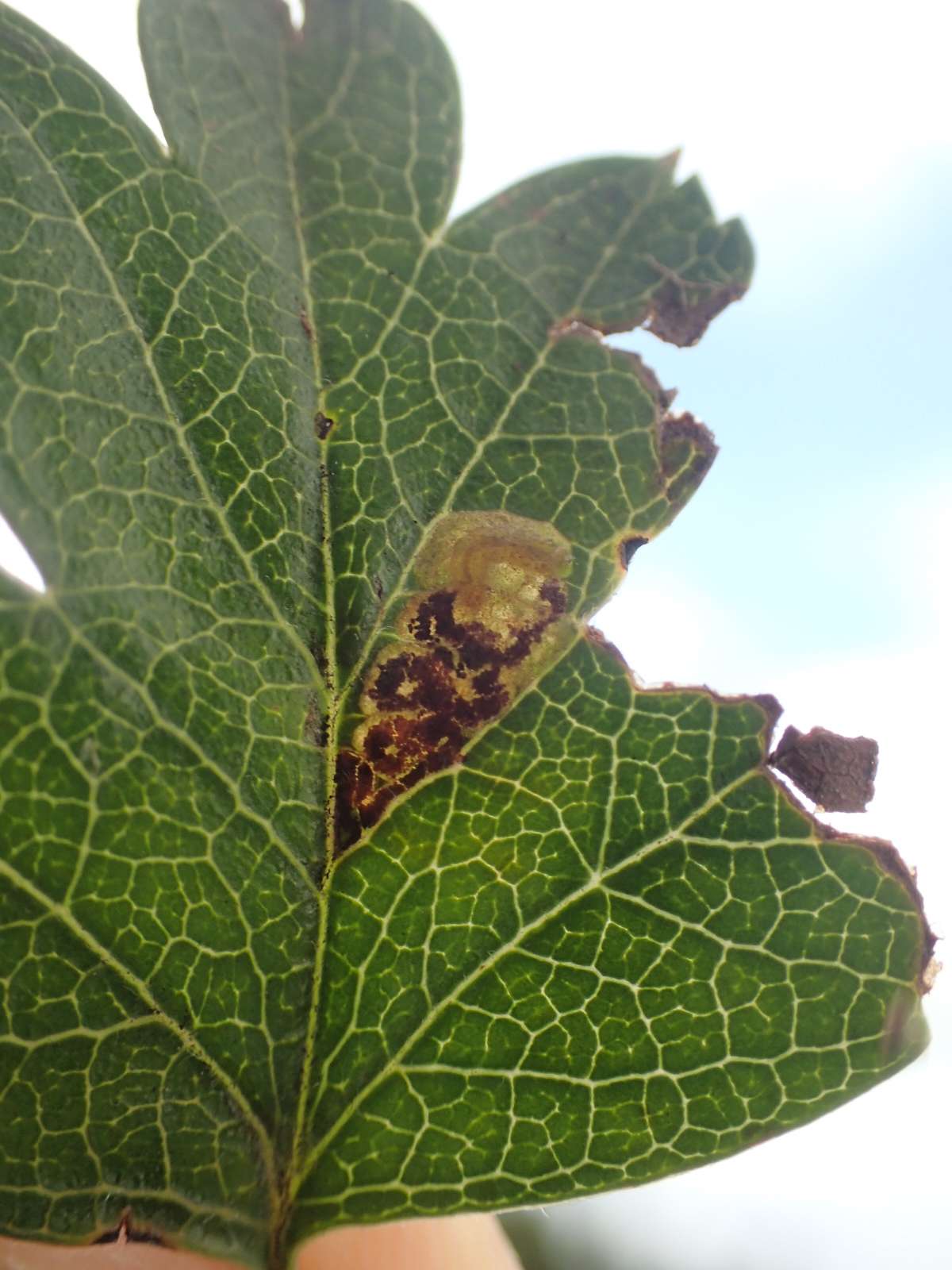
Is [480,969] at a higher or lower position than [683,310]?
lower

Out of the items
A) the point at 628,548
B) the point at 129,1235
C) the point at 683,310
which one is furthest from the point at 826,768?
the point at 129,1235

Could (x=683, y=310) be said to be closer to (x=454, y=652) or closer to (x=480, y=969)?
(x=454, y=652)

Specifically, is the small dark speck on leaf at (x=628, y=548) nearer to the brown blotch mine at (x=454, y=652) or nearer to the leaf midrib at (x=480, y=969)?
the brown blotch mine at (x=454, y=652)

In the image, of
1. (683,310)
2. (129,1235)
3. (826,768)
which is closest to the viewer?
(129,1235)

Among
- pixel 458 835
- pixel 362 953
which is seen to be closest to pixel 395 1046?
pixel 362 953

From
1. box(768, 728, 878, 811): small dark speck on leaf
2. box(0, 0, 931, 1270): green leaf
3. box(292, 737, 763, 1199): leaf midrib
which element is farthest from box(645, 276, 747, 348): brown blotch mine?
box(292, 737, 763, 1199): leaf midrib

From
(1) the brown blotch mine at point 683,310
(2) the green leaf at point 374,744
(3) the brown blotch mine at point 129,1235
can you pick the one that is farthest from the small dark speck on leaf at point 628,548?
(3) the brown blotch mine at point 129,1235

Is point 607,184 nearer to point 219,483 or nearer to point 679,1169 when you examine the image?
point 219,483

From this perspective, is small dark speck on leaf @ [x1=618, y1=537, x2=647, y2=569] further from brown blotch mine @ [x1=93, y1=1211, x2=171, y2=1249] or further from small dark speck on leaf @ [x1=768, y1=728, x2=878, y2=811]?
brown blotch mine @ [x1=93, y1=1211, x2=171, y2=1249]
